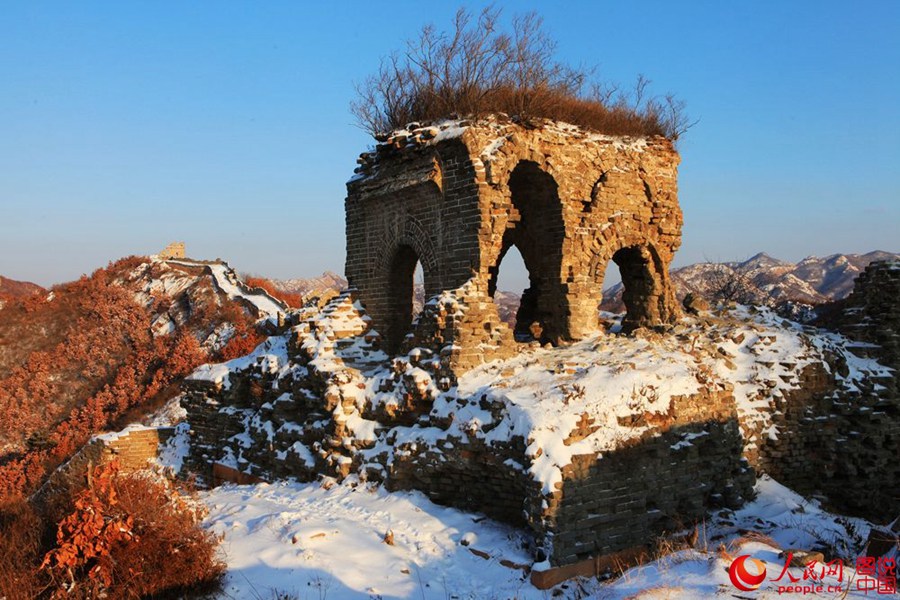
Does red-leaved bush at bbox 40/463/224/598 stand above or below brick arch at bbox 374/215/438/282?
below

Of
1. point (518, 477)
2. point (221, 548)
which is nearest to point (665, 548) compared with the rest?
point (518, 477)

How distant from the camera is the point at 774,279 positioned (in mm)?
41312

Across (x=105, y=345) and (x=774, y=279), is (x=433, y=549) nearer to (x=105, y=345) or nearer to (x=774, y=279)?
(x=105, y=345)

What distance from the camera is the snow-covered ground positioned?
4.69m

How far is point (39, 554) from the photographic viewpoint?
18.1 feet

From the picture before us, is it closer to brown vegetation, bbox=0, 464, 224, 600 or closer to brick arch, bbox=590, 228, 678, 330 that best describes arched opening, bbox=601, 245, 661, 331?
brick arch, bbox=590, 228, 678, 330

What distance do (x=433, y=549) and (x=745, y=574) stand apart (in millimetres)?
2957

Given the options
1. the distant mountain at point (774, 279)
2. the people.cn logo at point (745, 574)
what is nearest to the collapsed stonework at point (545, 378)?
the people.cn logo at point (745, 574)

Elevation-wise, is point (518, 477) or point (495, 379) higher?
point (495, 379)

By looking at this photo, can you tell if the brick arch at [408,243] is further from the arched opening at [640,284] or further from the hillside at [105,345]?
the hillside at [105,345]

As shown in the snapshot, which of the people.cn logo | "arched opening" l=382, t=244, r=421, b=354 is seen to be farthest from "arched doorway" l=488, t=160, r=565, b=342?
the people.cn logo

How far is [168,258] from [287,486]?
1143 inches

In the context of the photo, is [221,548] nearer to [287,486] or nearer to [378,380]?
[287,486]

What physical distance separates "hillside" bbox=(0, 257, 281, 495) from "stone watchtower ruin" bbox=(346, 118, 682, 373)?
1383 centimetres
